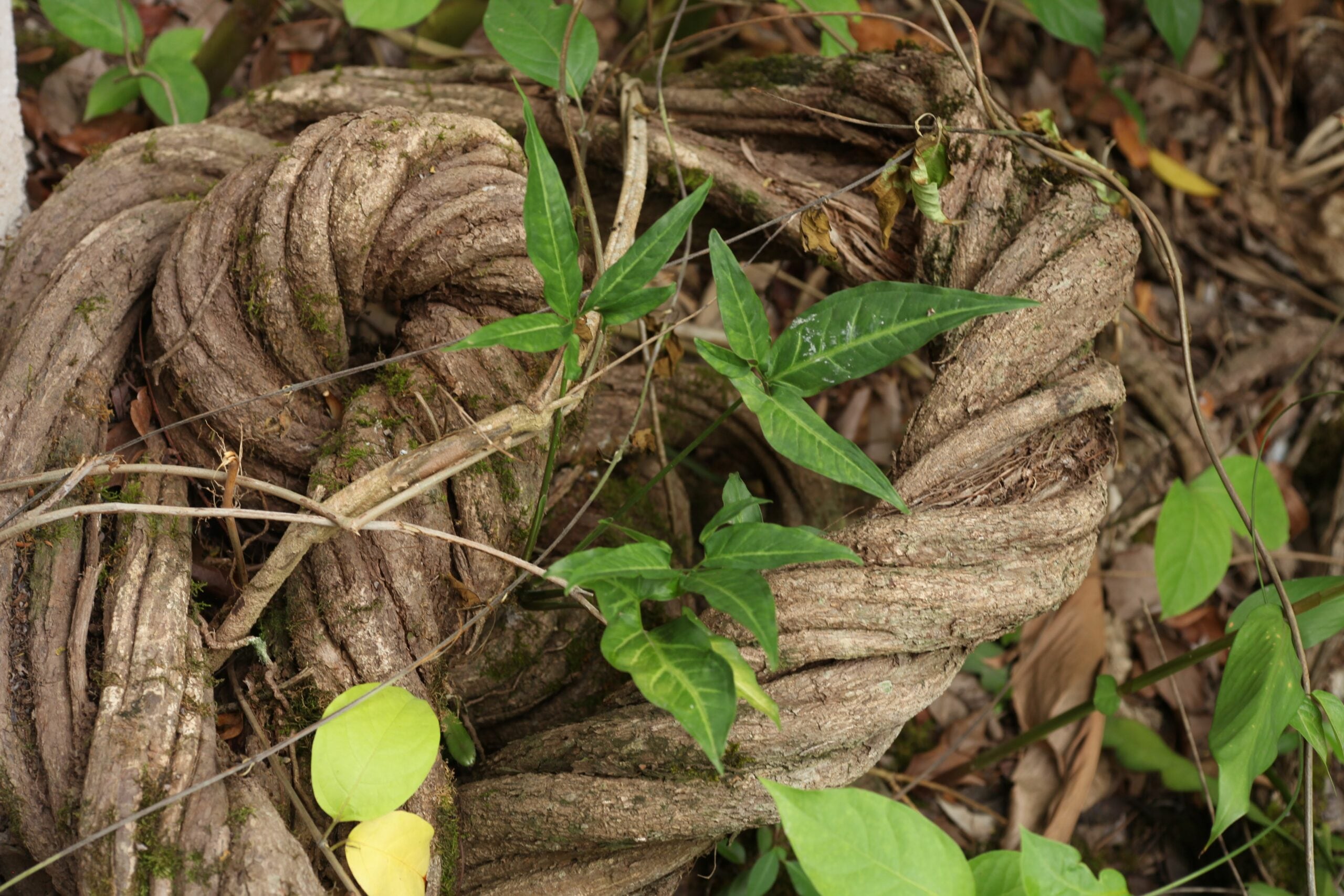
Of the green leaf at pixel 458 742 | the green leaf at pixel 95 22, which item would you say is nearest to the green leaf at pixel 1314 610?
the green leaf at pixel 458 742

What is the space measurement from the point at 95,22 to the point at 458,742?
113cm

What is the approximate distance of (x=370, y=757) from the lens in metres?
0.82

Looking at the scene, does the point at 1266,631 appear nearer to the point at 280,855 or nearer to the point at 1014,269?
the point at 1014,269

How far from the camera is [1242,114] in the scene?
212cm

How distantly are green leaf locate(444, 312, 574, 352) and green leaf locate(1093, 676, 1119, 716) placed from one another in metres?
0.93

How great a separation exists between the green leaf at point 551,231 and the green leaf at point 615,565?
0.21 meters

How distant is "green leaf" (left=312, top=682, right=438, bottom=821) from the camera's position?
82cm

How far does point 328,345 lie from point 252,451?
137 mm

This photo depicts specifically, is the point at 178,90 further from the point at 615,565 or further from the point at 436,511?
the point at 615,565

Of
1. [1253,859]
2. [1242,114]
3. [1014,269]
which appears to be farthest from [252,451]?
[1242,114]

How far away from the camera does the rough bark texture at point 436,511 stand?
84cm

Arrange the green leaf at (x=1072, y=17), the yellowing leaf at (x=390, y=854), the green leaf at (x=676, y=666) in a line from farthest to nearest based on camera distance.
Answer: the green leaf at (x=1072, y=17) < the yellowing leaf at (x=390, y=854) < the green leaf at (x=676, y=666)

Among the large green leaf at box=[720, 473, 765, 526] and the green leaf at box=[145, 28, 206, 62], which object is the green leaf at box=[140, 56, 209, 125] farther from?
the large green leaf at box=[720, 473, 765, 526]

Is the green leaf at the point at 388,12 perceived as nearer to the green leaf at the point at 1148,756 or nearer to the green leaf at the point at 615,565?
the green leaf at the point at 615,565
